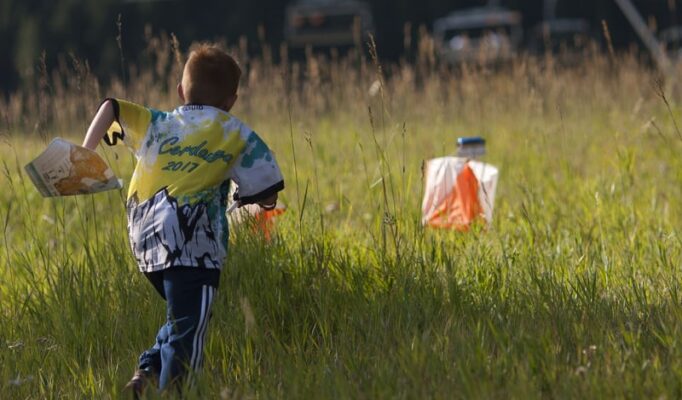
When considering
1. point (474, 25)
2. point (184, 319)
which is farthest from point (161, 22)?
point (184, 319)

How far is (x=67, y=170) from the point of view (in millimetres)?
3561

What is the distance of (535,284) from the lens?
4094mm

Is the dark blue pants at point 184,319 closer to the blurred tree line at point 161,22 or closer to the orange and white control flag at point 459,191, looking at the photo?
the orange and white control flag at point 459,191

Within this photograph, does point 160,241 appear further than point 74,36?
No

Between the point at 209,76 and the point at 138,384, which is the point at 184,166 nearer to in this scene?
the point at 209,76

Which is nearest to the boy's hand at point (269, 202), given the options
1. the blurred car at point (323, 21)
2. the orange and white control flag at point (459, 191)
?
the orange and white control flag at point (459, 191)

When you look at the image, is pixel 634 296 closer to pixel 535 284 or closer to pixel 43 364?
pixel 535 284

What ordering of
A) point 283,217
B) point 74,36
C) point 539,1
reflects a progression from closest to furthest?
point 283,217 → point 74,36 → point 539,1

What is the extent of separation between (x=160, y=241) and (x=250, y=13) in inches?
744

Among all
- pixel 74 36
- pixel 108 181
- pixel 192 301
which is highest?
pixel 74 36

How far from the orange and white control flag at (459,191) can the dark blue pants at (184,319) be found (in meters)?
2.14

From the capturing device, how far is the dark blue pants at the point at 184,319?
3475mm

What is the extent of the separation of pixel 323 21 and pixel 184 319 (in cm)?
1990

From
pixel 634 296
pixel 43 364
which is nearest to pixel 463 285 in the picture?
pixel 634 296
